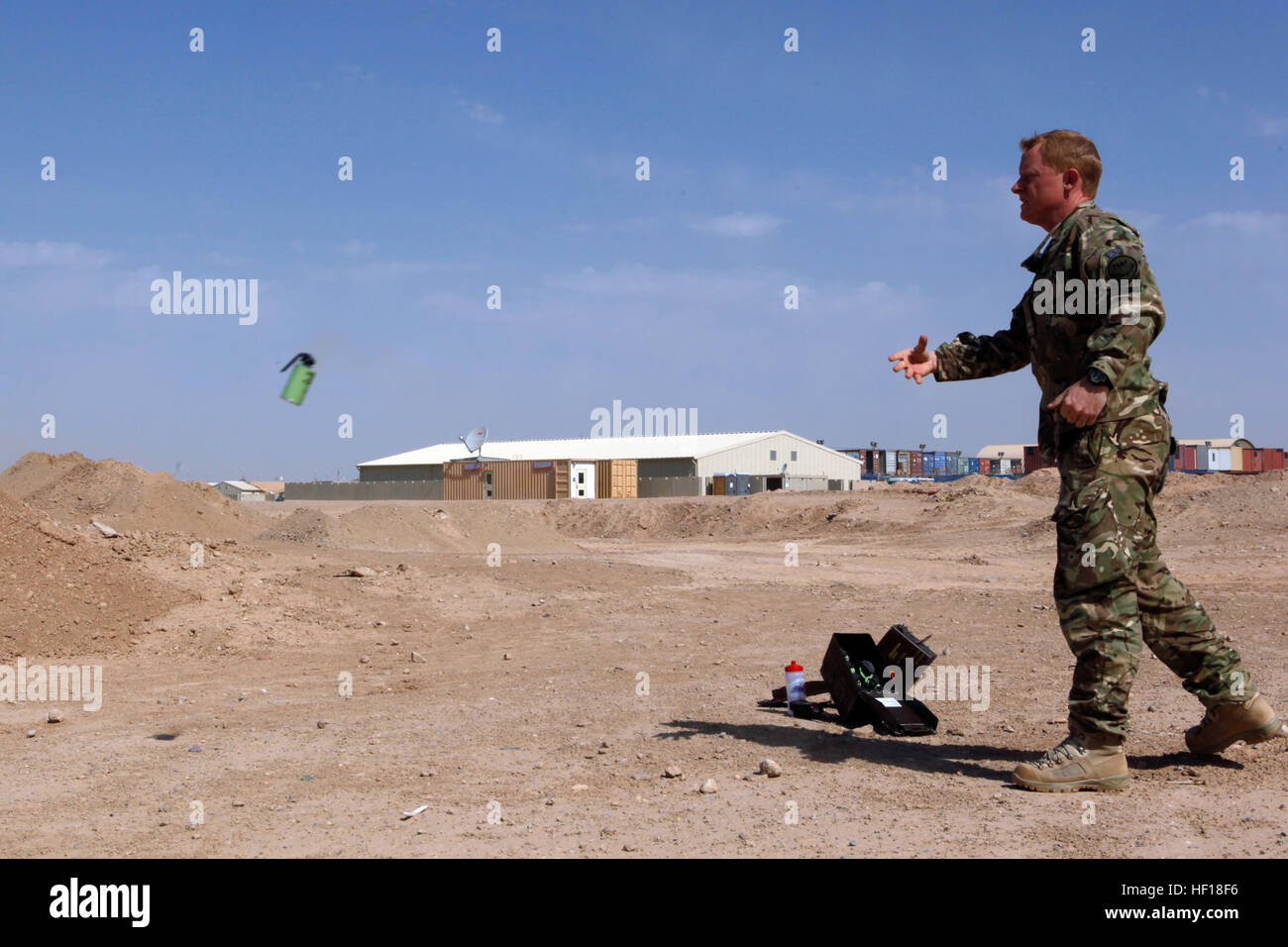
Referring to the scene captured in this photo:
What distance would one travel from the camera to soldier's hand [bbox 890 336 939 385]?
192 inches

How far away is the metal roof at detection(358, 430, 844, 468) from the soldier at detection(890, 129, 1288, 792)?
58.3 m

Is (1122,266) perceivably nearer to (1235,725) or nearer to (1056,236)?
(1056,236)

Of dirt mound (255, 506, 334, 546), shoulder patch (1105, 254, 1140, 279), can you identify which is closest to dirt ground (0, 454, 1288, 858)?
shoulder patch (1105, 254, 1140, 279)

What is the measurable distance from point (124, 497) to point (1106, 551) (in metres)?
25.9

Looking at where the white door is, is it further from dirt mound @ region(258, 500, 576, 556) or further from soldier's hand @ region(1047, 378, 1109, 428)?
soldier's hand @ region(1047, 378, 1109, 428)

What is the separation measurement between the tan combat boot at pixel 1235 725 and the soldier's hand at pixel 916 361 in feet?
6.31

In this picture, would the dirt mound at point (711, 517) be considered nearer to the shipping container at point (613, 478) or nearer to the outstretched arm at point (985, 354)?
the shipping container at point (613, 478)

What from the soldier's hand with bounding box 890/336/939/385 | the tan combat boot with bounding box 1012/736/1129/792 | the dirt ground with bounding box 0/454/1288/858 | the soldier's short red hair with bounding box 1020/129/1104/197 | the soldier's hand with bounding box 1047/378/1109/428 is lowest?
the dirt ground with bounding box 0/454/1288/858

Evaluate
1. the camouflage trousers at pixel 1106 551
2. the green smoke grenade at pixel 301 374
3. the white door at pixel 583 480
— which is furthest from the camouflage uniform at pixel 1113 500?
the white door at pixel 583 480

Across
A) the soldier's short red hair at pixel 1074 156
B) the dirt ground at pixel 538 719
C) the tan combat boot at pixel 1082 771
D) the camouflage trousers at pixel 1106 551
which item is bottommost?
the dirt ground at pixel 538 719

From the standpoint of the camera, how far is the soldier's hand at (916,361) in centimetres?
488

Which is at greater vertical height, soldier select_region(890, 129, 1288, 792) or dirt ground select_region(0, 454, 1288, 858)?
soldier select_region(890, 129, 1288, 792)

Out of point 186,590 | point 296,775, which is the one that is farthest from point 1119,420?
point 186,590
